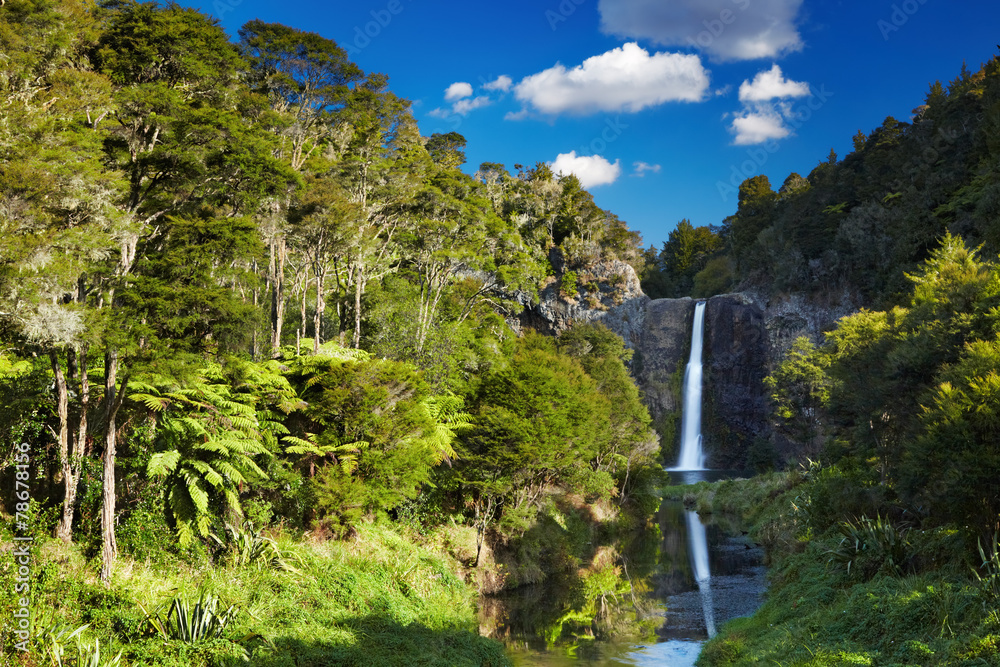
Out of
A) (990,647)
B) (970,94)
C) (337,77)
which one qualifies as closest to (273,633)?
(990,647)

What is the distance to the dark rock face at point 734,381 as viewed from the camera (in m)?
58.5

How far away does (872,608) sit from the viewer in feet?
39.0

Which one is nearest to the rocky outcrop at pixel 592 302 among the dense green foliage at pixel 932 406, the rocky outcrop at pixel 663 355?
the rocky outcrop at pixel 663 355

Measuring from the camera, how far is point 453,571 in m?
19.6

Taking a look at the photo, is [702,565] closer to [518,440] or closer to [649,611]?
[649,611]

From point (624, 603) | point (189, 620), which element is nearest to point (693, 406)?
point (624, 603)

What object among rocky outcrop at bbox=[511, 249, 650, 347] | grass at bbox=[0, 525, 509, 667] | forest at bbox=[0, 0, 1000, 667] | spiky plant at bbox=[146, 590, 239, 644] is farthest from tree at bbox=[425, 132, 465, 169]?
spiky plant at bbox=[146, 590, 239, 644]

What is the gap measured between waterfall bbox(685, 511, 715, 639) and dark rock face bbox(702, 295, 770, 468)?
63.7 ft

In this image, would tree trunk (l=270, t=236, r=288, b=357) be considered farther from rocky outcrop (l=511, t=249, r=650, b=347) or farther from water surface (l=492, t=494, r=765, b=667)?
rocky outcrop (l=511, t=249, r=650, b=347)

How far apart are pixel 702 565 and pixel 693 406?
118ft

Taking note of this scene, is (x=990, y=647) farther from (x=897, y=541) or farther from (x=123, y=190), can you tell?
(x=123, y=190)

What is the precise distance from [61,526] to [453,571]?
11077 millimetres

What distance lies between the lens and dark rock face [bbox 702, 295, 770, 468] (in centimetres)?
5853

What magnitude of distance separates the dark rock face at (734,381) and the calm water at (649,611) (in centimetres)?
3039
